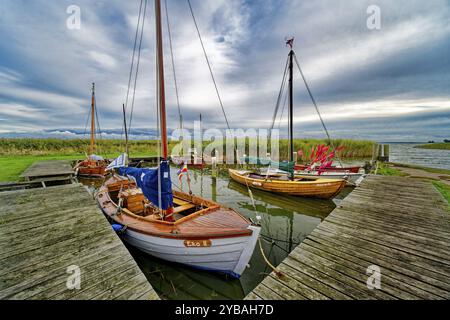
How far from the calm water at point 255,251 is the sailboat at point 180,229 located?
36 cm

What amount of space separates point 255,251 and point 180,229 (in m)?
2.73

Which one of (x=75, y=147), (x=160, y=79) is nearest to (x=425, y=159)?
(x=160, y=79)

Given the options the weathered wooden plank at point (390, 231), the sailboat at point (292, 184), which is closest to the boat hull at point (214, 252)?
the weathered wooden plank at point (390, 231)

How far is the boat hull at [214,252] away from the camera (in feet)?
13.3

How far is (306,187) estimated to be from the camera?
10.3 meters

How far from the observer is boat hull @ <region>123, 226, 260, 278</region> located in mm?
4039

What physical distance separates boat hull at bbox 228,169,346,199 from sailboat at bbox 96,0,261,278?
194 inches

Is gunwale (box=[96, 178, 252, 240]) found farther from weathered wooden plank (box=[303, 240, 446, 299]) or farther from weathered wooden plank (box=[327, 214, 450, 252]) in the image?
weathered wooden plank (box=[327, 214, 450, 252])

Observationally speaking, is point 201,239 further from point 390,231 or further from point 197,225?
point 390,231

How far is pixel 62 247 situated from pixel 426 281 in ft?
21.8

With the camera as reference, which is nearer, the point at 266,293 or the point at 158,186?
the point at 266,293

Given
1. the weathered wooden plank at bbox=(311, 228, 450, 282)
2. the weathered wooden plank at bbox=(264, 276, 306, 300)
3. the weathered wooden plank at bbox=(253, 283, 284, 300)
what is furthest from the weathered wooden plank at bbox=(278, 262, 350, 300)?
the weathered wooden plank at bbox=(311, 228, 450, 282)

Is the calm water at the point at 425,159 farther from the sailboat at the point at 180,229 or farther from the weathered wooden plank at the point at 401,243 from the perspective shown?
the sailboat at the point at 180,229
